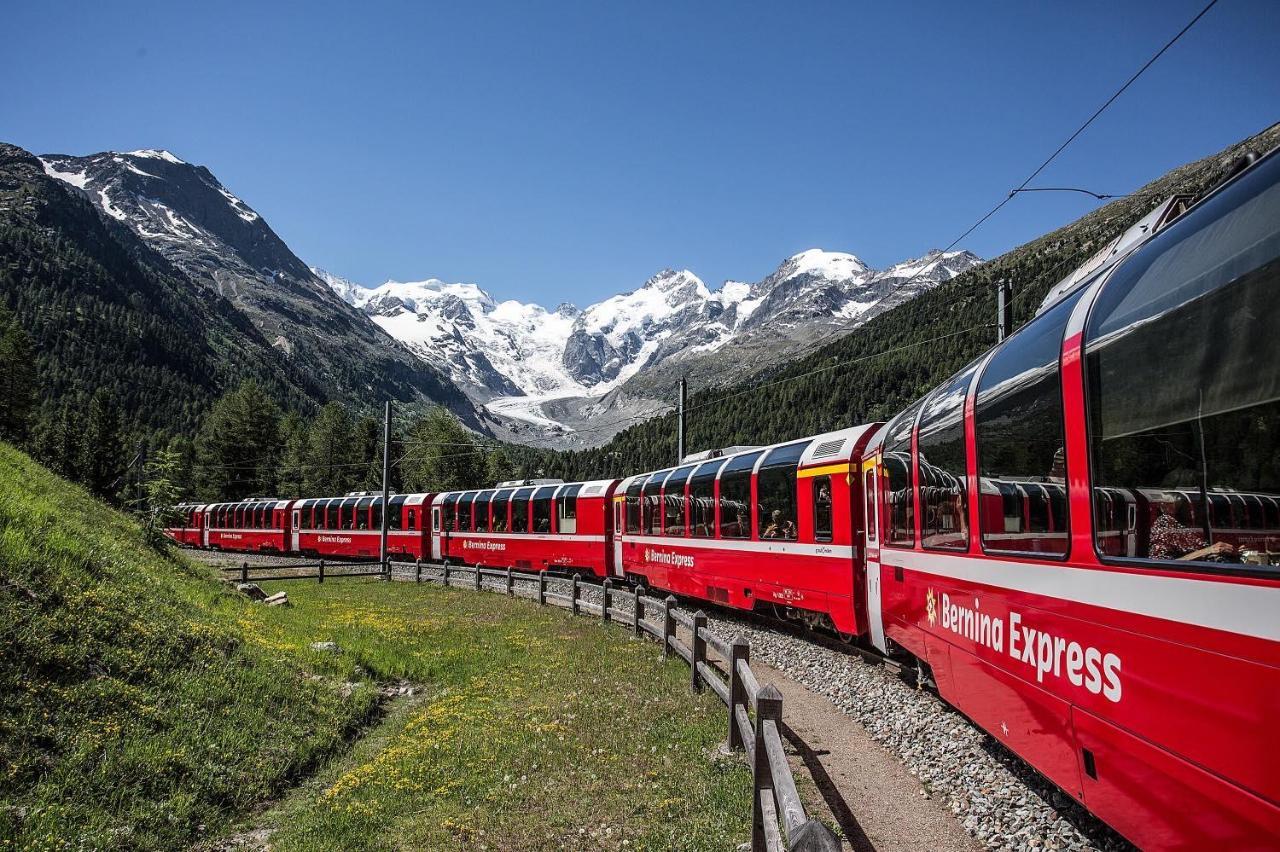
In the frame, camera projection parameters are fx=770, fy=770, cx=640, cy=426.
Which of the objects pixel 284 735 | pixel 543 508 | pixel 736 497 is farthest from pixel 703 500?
pixel 543 508

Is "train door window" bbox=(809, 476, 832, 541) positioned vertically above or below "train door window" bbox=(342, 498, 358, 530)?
above

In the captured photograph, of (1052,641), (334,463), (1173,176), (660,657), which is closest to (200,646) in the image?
(660,657)

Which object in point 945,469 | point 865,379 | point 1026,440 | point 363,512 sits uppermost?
point 865,379

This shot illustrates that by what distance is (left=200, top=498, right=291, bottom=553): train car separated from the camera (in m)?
46.9

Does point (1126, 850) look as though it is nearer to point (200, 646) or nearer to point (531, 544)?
point (200, 646)

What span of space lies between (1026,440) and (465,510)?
30889 millimetres

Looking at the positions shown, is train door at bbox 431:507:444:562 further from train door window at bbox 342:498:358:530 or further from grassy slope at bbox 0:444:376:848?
grassy slope at bbox 0:444:376:848

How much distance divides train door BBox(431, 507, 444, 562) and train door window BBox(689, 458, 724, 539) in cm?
2067

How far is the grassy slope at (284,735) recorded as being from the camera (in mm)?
6266

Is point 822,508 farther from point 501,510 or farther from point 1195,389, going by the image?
point 501,510

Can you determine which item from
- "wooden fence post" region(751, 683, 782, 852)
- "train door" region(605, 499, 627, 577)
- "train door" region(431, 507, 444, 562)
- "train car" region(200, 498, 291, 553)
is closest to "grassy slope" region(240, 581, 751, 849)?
"wooden fence post" region(751, 683, 782, 852)

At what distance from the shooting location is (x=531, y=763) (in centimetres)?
805

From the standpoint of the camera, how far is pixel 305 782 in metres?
7.92

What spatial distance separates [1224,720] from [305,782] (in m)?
7.92
